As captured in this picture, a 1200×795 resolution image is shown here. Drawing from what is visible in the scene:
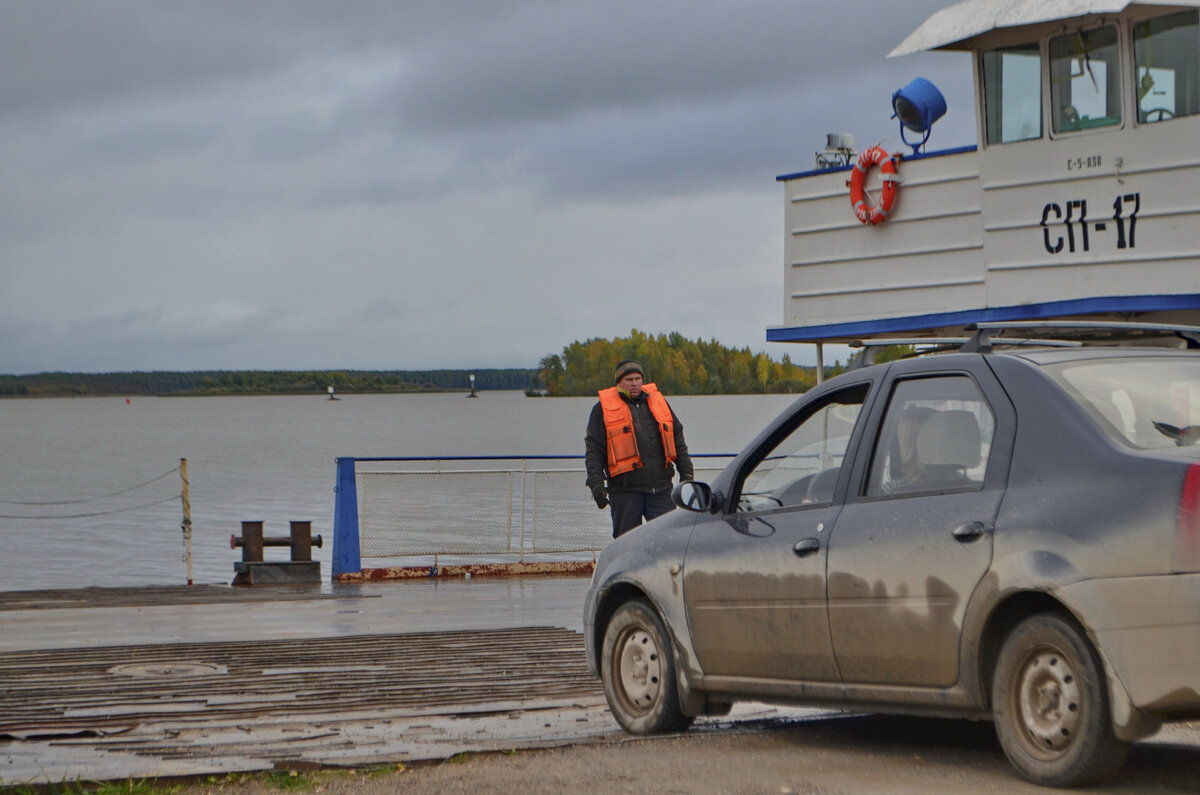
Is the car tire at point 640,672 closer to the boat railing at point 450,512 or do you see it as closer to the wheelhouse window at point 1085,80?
the wheelhouse window at point 1085,80

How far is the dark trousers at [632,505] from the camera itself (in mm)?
Answer: 13264

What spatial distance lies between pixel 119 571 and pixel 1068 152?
2156 centimetres

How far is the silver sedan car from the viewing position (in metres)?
5.38

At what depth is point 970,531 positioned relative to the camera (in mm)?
5945

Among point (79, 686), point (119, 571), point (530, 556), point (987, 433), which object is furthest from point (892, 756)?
point (119, 571)

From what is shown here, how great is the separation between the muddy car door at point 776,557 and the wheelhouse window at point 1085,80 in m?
10.2

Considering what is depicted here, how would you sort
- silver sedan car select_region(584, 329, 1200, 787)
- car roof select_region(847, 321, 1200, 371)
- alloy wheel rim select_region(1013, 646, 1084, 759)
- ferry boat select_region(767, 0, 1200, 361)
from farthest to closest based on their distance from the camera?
ferry boat select_region(767, 0, 1200, 361) → car roof select_region(847, 321, 1200, 371) → alloy wheel rim select_region(1013, 646, 1084, 759) → silver sedan car select_region(584, 329, 1200, 787)

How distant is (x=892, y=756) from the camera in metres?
6.63

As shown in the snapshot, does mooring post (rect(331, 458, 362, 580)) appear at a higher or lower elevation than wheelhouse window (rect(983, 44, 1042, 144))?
lower

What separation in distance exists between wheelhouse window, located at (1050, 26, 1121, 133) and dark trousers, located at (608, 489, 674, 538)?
632 centimetres

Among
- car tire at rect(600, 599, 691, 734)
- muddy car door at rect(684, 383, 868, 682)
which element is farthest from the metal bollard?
muddy car door at rect(684, 383, 868, 682)

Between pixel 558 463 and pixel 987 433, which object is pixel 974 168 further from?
pixel 558 463

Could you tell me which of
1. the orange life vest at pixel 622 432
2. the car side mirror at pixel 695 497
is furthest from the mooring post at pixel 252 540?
the car side mirror at pixel 695 497

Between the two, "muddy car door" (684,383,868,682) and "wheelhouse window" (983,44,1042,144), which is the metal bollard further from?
"muddy car door" (684,383,868,682)
